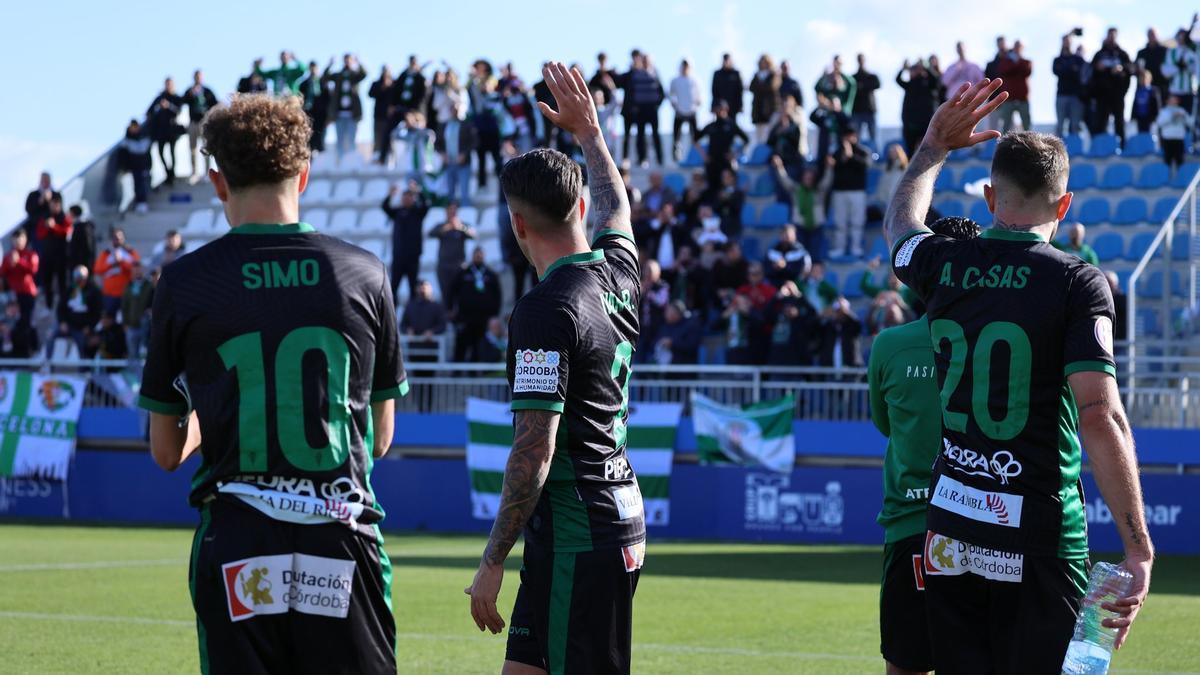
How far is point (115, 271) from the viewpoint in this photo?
2714 cm

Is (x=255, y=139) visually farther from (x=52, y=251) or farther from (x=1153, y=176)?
(x=52, y=251)

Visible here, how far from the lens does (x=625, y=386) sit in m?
5.35

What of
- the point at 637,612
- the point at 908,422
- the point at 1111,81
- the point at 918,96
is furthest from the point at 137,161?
the point at 908,422

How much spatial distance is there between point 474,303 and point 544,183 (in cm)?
1841

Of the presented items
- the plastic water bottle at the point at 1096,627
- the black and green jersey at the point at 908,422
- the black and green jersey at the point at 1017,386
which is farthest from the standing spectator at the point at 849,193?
the plastic water bottle at the point at 1096,627

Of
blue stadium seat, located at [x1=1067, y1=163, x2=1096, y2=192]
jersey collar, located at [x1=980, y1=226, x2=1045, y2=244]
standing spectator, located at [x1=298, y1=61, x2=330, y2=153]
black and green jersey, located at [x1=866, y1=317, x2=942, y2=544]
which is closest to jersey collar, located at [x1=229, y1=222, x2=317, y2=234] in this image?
jersey collar, located at [x1=980, y1=226, x2=1045, y2=244]

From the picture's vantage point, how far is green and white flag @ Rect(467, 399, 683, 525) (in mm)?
21328

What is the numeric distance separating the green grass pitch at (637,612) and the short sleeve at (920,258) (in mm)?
4482

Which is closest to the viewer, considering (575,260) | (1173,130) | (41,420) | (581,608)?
(581,608)

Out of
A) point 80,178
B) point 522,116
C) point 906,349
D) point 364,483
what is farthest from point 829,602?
point 80,178

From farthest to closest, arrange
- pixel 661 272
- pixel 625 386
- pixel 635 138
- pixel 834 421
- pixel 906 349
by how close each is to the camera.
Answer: pixel 635 138 → pixel 661 272 → pixel 834 421 → pixel 906 349 → pixel 625 386

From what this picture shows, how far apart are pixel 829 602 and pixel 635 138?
18088 mm

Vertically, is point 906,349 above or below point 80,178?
below

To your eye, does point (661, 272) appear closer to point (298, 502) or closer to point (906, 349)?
point (906, 349)
